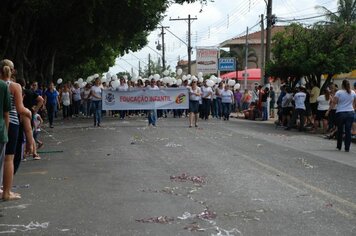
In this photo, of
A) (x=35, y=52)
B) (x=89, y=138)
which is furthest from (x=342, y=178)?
(x=35, y=52)

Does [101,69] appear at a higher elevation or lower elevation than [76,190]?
higher

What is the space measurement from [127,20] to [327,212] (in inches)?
870

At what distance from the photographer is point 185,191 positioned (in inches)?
334

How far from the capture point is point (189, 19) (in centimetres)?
6019

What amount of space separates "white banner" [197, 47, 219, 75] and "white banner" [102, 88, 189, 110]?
29.7 m

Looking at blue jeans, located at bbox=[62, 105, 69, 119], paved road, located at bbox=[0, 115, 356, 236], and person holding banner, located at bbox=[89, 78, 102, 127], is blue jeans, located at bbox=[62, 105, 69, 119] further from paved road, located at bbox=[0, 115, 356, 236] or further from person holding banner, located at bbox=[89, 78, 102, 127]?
paved road, located at bbox=[0, 115, 356, 236]

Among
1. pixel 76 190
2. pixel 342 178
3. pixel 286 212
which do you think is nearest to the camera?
pixel 286 212

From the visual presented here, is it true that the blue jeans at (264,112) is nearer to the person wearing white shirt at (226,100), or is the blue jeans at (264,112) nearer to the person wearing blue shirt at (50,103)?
the person wearing white shirt at (226,100)

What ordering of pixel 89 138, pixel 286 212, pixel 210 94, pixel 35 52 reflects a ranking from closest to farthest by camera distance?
pixel 286 212 → pixel 89 138 → pixel 210 94 → pixel 35 52

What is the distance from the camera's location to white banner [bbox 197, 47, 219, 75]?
176 feet

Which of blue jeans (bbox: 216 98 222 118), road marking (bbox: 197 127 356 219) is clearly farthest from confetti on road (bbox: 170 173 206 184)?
blue jeans (bbox: 216 98 222 118)

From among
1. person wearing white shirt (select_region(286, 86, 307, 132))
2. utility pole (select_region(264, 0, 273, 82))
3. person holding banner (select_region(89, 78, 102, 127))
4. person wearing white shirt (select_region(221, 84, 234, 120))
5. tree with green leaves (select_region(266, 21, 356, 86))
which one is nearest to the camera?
person holding banner (select_region(89, 78, 102, 127))

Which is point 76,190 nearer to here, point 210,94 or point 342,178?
point 342,178

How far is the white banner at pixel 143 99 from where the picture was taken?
78.5 feet
